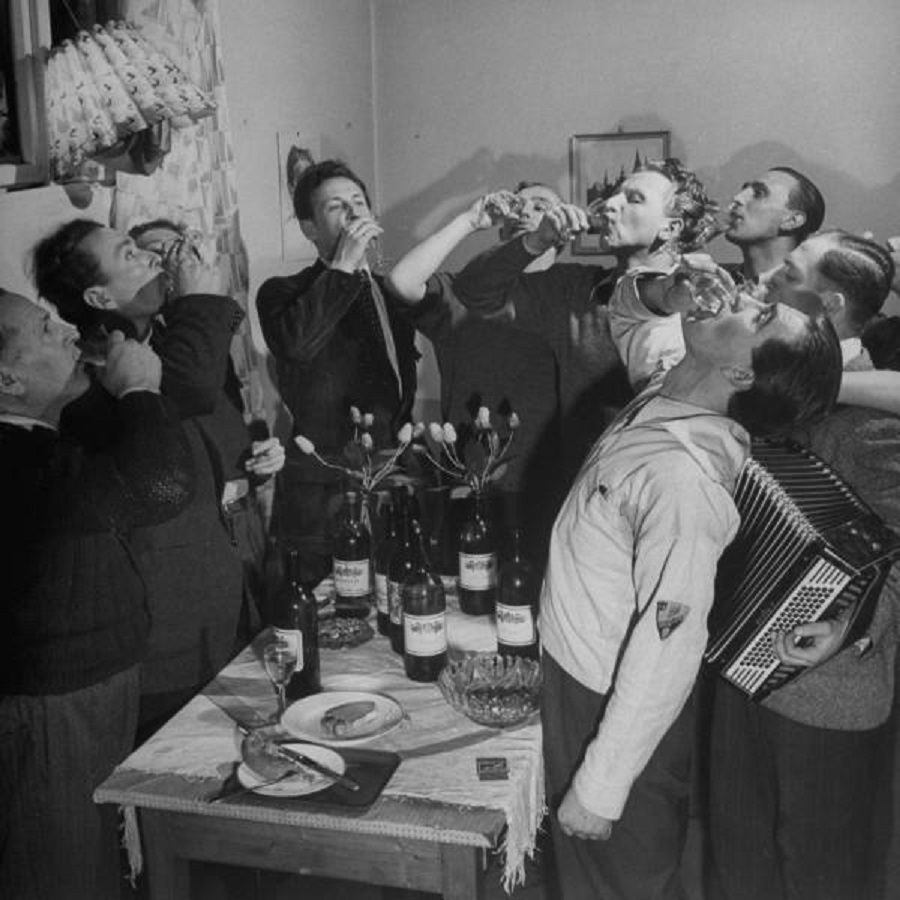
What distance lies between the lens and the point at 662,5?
3947mm

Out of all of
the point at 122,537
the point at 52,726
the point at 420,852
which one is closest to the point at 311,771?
the point at 420,852

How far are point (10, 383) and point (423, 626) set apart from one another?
764 millimetres

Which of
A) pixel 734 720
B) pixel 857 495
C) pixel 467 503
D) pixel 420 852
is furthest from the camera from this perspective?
pixel 467 503

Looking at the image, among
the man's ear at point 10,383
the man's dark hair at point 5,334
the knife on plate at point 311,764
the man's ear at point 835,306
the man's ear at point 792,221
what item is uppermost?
the man's ear at point 792,221

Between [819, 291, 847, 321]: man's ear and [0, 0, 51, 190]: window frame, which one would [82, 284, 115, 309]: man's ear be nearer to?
[0, 0, 51, 190]: window frame

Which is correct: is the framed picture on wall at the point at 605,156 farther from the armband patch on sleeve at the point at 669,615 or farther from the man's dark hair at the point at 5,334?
the armband patch on sleeve at the point at 669,615

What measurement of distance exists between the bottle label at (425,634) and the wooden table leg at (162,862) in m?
0.49

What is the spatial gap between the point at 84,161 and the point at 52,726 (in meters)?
1.04

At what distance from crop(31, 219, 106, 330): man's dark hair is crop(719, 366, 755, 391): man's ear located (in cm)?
112

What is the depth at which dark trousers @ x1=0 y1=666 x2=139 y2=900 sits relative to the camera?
167 cm

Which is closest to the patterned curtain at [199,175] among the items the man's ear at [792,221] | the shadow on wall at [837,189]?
the man's ear at [792,221]

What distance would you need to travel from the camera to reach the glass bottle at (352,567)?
2.03 meters

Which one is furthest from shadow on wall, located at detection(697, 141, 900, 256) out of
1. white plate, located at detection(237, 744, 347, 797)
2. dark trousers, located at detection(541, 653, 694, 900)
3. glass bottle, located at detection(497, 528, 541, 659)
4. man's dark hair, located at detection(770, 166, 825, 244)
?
white plate, located at detection(237, 744, 347, 797)

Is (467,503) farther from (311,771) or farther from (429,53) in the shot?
(429,53)
